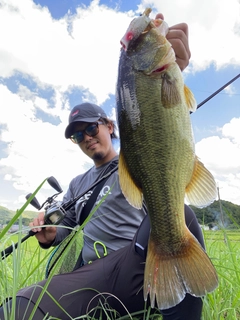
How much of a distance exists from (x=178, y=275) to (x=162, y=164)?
19.2 inches

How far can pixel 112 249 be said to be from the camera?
98.7 inches

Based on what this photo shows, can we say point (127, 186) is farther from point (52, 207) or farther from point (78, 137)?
point (78, 137)

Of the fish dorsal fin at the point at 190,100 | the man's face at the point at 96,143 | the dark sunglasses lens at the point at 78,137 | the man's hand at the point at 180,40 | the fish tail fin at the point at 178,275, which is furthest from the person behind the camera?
the dark sunglasses lens at the point at 78,137

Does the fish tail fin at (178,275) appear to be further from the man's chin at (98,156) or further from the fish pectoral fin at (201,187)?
the man's chin at (98,156)

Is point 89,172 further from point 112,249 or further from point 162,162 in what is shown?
point 162,162

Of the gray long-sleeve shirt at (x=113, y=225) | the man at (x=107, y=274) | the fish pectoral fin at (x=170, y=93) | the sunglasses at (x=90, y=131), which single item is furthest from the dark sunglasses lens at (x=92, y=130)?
the fish pectoral fin at (x=170, y=93)

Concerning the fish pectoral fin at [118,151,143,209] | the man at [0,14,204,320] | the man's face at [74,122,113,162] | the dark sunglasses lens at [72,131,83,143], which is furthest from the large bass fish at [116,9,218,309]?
the dark sunglasses lens at [72,131,83,143]

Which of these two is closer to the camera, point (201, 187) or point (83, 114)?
point (201, 187)

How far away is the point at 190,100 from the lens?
158 cm

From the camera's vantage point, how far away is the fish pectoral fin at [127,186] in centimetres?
157

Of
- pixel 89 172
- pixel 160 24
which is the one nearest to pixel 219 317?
pixel 160 24

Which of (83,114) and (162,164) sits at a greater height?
(83,114)

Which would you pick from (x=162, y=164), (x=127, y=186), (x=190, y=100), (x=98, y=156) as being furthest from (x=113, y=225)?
(x=190, y=100)

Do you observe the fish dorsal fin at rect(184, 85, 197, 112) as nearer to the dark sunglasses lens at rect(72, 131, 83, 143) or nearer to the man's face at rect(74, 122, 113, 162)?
the man's face at rect(74, 122, 113, 162)
